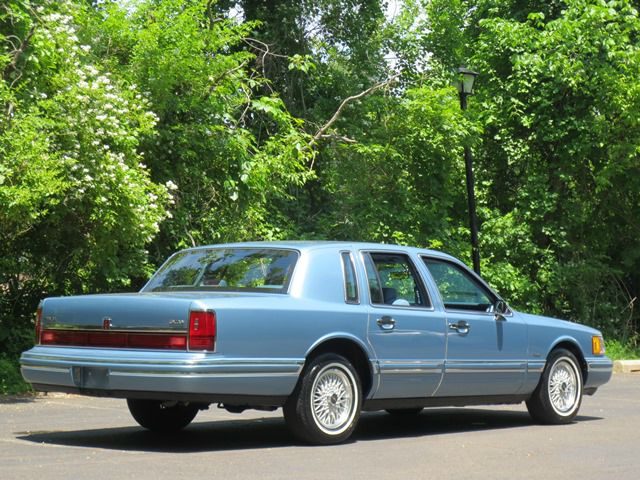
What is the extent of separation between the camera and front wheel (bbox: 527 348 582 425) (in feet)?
36.0

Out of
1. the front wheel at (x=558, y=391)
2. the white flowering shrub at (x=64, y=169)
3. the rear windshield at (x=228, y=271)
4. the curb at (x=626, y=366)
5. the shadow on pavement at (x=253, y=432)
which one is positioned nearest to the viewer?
the shadow on pavement at (x=253, y=432)

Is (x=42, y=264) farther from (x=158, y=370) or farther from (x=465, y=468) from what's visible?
(x=465, y=468)

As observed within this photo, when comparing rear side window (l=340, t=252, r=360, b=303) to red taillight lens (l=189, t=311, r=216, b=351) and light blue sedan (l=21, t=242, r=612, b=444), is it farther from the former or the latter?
red taillight lens (l=189, t=311, r=216, b=351)

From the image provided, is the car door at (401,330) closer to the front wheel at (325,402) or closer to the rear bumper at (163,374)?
the front wheel at (325,402)

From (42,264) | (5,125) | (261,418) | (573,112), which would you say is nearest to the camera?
(261,418)

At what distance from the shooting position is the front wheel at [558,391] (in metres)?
11.0

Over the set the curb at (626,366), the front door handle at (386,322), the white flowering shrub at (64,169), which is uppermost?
the white flowering shrub at (64,169)

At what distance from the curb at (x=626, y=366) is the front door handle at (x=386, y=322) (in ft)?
41.1

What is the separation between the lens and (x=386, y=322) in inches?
374

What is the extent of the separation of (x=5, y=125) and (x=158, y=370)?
678 cm

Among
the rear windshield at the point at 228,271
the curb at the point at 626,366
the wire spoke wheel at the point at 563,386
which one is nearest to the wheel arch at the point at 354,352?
the rear windshield at the point at 228,271

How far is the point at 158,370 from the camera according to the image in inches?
322

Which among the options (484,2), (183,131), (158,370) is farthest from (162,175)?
(484,2)

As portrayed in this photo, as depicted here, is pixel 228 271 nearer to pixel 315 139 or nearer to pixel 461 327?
pixel 461 327
